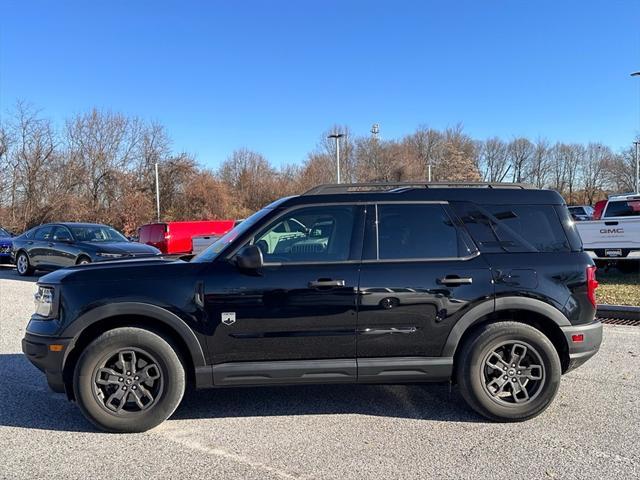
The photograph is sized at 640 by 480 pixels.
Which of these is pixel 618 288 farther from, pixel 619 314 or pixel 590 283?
pixel 590 283

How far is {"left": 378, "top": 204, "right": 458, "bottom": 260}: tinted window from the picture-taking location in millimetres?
4160

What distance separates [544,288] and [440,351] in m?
0.98

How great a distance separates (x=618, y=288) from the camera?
10.1 m

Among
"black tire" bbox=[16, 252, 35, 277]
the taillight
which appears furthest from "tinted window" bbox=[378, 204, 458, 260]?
"black tire" bbox=[16, 252, 35, 277]

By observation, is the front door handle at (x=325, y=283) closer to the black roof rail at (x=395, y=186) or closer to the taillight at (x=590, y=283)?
the black roof rail at (x=395, y=186)

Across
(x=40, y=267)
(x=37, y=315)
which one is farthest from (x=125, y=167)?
(x=37, y=315)

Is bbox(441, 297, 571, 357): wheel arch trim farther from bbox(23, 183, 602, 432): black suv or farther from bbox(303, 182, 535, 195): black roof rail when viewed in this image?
bbox(303, 182, 535, 195): black roof rail

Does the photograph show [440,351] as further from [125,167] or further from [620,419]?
[125,167]

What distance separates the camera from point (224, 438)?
3.86m

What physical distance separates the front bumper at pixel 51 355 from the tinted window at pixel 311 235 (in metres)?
1.66

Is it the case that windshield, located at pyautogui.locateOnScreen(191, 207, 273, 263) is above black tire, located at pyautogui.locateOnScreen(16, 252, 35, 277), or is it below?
Result: above

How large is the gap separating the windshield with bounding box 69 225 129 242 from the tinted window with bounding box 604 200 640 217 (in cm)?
1267

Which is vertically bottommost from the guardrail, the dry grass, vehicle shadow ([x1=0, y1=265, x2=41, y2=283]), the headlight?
the guardrail

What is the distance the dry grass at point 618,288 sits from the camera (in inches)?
347
